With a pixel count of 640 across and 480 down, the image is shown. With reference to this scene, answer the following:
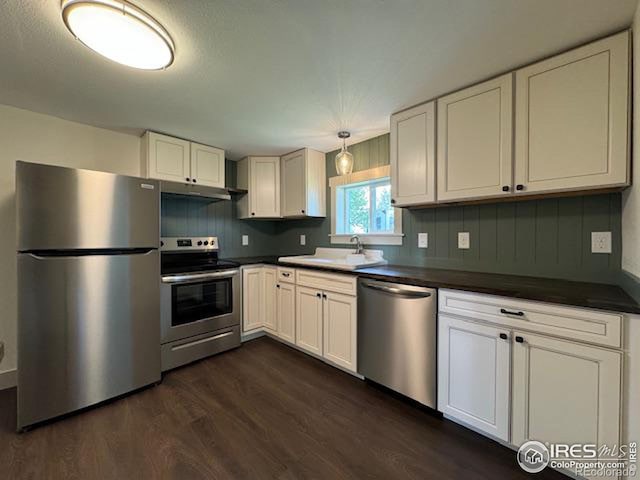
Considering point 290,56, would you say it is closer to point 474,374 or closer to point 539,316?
point 539,316

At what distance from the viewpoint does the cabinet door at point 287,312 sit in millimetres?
2689

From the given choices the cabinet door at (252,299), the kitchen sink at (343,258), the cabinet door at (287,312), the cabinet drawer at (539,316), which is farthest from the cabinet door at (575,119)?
the cabinet door at (252,299)

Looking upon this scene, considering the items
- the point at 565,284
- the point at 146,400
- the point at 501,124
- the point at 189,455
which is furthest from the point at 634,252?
the point at 146,400

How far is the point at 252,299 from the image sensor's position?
2.94 meters

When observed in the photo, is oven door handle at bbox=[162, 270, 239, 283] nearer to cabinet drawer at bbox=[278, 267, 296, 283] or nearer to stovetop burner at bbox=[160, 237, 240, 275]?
stovetop burner at bbox=[160, 237, 240, 275]

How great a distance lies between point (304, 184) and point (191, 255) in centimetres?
149

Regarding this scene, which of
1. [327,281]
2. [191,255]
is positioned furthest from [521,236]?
[191,255]

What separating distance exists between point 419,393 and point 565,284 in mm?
1094

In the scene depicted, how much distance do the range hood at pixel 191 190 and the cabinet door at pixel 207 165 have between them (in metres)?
0.16

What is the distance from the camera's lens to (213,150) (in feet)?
9.55

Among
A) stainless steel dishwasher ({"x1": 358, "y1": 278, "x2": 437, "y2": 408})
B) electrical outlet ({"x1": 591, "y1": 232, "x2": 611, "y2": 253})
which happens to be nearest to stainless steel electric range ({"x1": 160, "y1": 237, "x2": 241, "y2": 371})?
stainless steel dishwasher ({"x1": 358, "y1": 278, "x2": 437, "y2": 408})

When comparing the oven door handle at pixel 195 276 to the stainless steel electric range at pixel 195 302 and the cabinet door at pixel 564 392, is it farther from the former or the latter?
the cabinet door at pixel 564 392

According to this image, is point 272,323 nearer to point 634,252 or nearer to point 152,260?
point 152,260

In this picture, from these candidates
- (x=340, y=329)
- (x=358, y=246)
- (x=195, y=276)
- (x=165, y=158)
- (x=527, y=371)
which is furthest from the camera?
(x=358, y=246)
